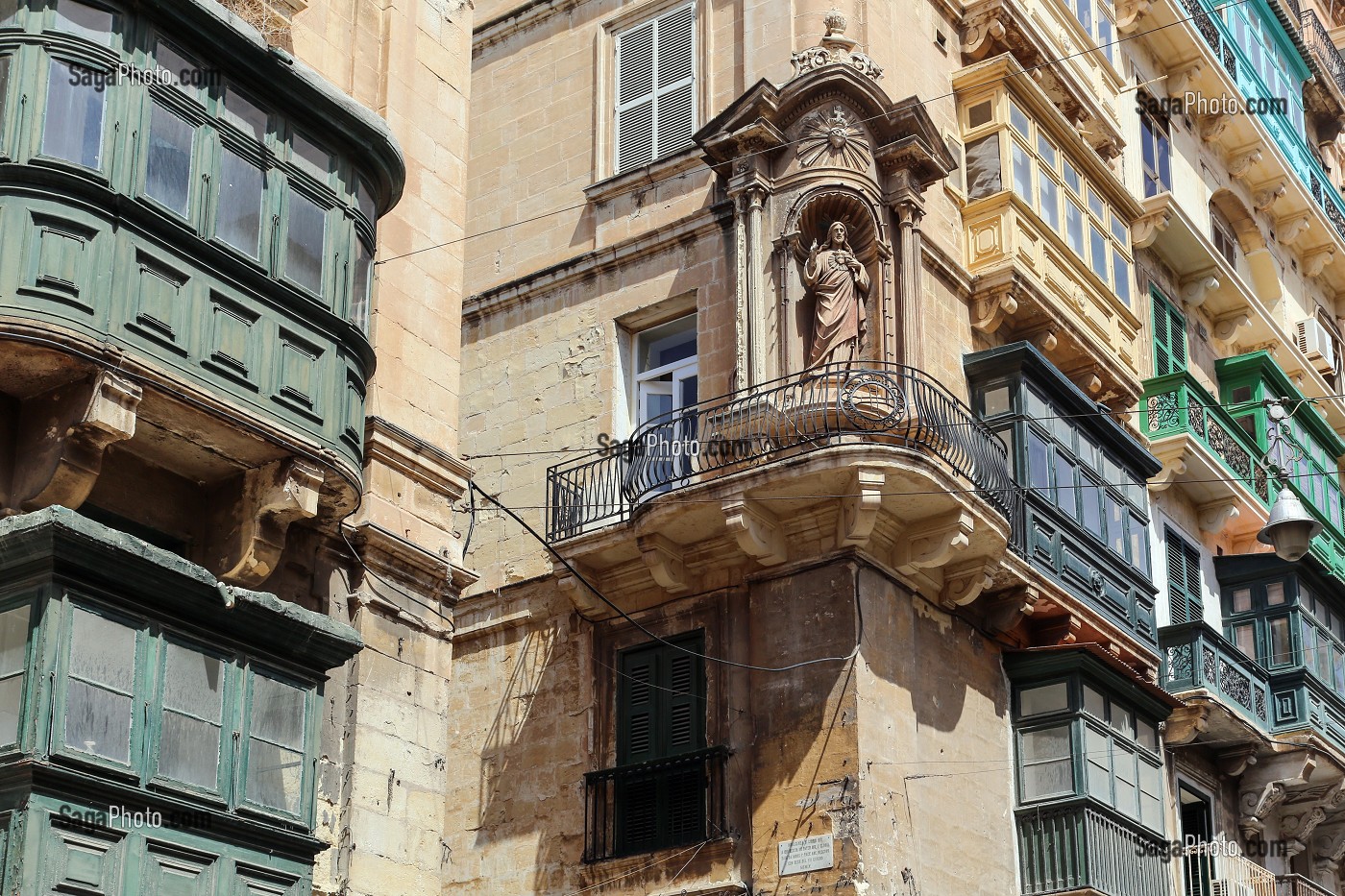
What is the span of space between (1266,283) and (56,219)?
86.6 ft

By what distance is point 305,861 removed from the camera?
14172mm

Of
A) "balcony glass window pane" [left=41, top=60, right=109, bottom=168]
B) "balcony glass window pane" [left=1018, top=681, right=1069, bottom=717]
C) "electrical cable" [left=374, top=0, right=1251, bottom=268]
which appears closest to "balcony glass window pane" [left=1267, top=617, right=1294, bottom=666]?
"balcony glass window pane" [left=1018, top=681, right=1069, bottom=717]

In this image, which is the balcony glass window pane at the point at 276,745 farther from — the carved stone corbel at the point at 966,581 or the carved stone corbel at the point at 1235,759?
the carved stone corbel at the point at 1235,759

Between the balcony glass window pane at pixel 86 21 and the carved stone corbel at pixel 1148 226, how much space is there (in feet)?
58.7

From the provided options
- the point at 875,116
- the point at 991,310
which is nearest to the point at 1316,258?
the point at 991,310

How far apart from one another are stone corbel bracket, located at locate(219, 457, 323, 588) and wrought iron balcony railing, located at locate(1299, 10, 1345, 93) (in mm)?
30533

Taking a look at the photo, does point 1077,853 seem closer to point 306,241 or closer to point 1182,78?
point 306,241

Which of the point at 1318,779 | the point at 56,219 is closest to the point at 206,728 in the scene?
the point at 56,219

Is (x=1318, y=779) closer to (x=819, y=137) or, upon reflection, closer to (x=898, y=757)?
(x=898, y=757)

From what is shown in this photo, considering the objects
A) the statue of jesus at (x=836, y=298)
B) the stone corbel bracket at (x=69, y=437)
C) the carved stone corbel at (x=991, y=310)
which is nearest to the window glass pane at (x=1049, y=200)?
the carved stone corbel at (x=991, y=310)

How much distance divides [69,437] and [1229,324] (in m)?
22.9

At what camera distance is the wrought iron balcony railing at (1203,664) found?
25422mm

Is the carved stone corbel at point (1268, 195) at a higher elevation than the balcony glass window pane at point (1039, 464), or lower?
higher

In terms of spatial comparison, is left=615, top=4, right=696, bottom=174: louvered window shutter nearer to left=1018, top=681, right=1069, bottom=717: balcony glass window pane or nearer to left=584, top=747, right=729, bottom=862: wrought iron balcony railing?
left=584, top=747, right=729, bottom=862: wrought iron balcony railing
